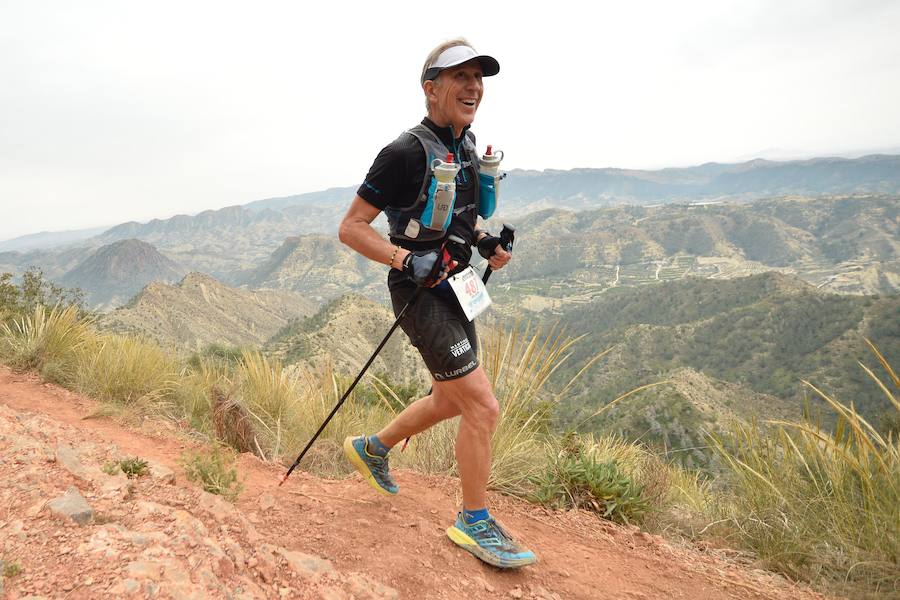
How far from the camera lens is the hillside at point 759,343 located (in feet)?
196

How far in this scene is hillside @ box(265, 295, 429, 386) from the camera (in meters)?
49.4

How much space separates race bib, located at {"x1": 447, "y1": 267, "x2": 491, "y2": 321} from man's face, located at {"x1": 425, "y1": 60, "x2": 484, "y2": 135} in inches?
29.5

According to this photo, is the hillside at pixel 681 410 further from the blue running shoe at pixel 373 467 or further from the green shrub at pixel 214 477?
the green shrub at pixel 214 477

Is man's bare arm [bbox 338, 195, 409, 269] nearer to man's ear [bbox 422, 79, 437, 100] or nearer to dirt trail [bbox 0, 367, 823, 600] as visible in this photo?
man's ear [bbox 422, 79, 437, 100]

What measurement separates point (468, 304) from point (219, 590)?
1.49m

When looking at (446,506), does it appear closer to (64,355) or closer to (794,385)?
(64,355)

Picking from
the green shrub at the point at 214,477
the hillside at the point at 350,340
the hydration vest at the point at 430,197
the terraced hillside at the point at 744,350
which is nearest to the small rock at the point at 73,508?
the green shrub at the point at 214,477

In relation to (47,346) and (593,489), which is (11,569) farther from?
(47,346)

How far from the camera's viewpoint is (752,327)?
8275 centimetres

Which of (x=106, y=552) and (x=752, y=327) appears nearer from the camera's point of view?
(x=106, y=552)

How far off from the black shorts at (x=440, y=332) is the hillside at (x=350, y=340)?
42.8 meters

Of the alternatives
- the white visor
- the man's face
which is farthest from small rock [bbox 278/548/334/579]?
the white visor

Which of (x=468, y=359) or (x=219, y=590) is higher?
(x=468, y=359)

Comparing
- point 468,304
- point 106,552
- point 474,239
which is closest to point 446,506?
point 468,304
